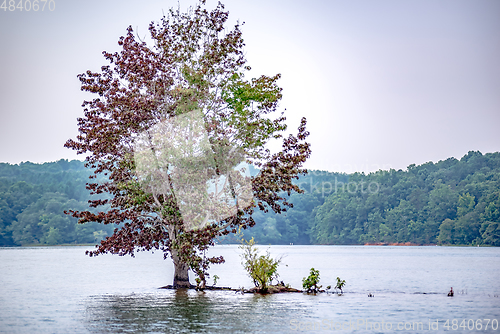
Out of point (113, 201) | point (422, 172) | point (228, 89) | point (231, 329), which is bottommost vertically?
point (231, 329)

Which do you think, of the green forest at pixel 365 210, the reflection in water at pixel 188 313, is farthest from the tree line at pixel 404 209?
the reflection in water at pixel 188 313

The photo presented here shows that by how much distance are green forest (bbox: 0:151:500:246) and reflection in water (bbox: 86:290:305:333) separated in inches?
4376

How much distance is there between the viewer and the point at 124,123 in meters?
27.7

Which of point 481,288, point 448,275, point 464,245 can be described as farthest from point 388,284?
point 464,245

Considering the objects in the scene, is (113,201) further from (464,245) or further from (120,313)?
(464,245)

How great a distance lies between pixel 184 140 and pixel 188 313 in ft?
27.1

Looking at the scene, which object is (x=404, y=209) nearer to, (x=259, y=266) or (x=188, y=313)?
(x=259, y=266)

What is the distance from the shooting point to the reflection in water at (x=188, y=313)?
777 inches

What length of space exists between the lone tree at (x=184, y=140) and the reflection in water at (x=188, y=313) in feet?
7.20

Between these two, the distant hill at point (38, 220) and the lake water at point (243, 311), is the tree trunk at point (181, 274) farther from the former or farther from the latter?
the distant hill at point (38, 220)

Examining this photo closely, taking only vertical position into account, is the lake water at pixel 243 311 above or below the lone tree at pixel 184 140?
below

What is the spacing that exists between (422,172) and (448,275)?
418 ft

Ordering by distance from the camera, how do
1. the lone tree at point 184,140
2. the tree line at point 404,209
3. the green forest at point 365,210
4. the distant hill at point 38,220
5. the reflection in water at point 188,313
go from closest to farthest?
the reflection in water at point 188,313 < the lone tree at point 184,140 < the tree line at point 404,209 < the green forest at point 365,210 < the distant hill at point 38,220

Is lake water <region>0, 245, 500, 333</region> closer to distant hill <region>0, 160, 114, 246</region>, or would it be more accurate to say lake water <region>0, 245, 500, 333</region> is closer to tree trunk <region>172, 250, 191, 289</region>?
tree trunk <region>172, 250, 191, 289</region>
